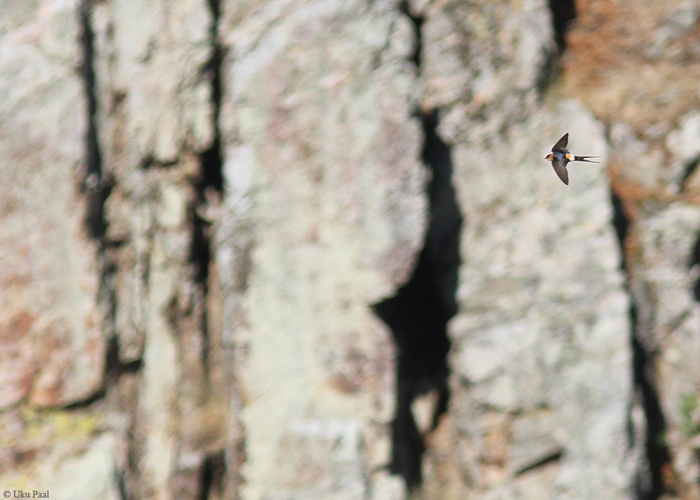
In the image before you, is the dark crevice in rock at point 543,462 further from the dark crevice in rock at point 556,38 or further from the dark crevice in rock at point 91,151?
the dark crevice in rock at point 91,151

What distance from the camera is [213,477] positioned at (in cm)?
556

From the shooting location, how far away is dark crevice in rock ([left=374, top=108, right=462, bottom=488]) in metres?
5.61

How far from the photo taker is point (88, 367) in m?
5.72

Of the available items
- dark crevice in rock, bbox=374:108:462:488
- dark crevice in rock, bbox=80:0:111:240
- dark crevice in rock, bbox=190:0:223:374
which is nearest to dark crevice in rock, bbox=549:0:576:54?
dark crevice in rock, bbox=374:108:462:488

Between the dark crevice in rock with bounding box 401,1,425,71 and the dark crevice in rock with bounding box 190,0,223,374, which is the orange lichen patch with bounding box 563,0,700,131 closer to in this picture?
the dark crevice in rock with bounding box 401,1,425,71

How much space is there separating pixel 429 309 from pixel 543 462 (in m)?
1.58

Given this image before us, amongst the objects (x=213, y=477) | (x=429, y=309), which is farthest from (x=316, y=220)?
(x=213, y=477)

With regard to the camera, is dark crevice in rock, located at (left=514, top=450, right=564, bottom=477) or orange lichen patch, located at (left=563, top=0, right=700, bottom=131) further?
orange lichen patch, located at (left=563, top=0, right=700, bottom=131)

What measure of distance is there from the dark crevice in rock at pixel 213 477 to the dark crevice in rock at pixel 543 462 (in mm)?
2382

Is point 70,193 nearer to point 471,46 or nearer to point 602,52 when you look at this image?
point 471,46

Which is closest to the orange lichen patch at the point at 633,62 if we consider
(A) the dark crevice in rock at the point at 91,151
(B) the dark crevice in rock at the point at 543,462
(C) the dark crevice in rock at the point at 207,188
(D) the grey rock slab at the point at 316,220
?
(D) the grey rock slab at the point at 316,220

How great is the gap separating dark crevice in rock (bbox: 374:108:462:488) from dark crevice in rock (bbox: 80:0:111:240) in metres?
2.65

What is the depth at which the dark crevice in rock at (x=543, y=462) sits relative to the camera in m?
5.20

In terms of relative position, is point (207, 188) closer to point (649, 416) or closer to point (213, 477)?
point (213, 477)
